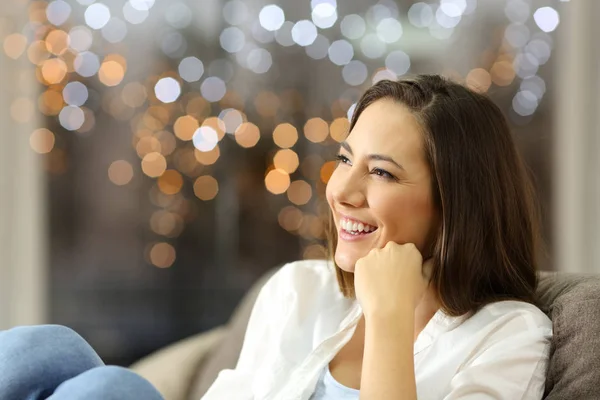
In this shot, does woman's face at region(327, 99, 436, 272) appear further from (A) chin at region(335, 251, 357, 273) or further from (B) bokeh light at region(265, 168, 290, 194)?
(B) bokeh light at region(265, 168, 290, 194)

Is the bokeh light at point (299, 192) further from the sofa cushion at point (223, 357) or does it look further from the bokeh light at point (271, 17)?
the sofa cushion at point (223, 357)

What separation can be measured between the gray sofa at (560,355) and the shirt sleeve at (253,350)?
0.22 meters

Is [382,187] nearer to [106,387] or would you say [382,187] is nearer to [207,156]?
[106,387]

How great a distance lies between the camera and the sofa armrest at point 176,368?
6.40 feet

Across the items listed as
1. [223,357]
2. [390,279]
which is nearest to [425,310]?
[390,279]

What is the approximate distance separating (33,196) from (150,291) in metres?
0.73

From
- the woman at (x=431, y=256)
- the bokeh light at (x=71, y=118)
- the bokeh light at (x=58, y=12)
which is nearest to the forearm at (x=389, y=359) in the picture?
the woman at (x=431, y=256)

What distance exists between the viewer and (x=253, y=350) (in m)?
1.72

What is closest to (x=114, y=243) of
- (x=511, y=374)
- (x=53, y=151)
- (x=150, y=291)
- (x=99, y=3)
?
(x=150, y=291)

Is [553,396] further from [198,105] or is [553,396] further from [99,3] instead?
[99,3]

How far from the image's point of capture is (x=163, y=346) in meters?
3.73

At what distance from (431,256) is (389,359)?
311 mm

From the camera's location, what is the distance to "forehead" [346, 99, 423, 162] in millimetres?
1427

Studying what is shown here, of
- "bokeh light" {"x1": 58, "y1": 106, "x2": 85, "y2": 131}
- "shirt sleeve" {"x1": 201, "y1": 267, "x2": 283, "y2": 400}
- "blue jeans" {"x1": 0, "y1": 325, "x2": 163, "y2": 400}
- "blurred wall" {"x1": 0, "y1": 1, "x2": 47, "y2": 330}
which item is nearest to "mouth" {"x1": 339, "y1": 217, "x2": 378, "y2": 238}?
"shirt sleeve" {"x1": 201, "y1": 267, "x2": 283, "y2": 400}
